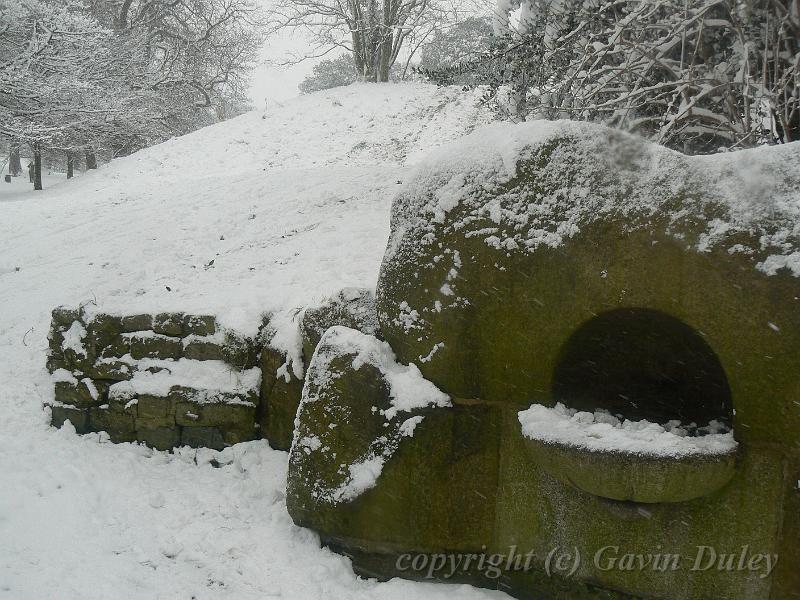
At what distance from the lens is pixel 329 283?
479 cm

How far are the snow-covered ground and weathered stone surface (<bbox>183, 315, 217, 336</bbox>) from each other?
0.31 feet

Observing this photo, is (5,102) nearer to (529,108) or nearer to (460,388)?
(529,108)

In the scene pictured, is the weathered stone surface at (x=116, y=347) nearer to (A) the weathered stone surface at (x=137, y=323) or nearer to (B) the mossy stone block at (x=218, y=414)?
(A) the weathered stone surface at (x=137, y=323)

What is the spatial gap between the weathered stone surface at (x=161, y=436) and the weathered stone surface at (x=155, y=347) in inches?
21.3

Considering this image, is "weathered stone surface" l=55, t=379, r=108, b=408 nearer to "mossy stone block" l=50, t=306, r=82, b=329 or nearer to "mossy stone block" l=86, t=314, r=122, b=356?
"mossy stone block" l=86, t=314, r=122, b=356

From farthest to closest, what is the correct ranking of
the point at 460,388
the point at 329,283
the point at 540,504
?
1. the point at 329,283
2. the point at 460,388
3. the point at 540,504

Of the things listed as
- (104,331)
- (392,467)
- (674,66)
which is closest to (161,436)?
(104,331)

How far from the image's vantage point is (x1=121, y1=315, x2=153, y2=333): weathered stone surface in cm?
460

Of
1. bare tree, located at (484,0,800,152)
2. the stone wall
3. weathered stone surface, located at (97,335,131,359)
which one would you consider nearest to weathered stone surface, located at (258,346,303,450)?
the stone wall

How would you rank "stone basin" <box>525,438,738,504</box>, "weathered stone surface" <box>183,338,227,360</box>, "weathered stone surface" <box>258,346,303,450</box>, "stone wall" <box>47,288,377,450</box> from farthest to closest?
"weathered stone surface" <box>183,338,227,360</box>, "stone wall" <box>47,288,377,450</box>, "weathered stone surface" <box>258,346,303,450</box>, "stone basin" <box>525,438,738,504</box>

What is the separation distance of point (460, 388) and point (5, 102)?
11.6 metres

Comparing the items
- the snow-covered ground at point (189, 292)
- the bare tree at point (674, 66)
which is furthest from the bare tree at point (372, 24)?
the bare tree at point (674, 66)

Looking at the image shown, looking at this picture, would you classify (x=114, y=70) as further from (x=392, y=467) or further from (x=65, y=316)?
(x=392, y=467)

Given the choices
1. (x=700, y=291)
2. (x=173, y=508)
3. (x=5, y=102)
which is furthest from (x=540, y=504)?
(x=5, y=102)
